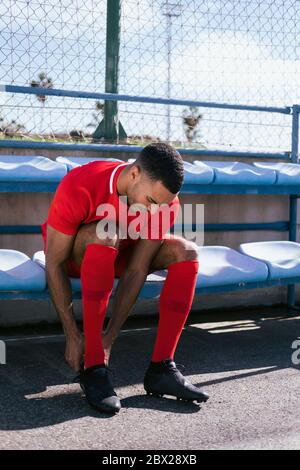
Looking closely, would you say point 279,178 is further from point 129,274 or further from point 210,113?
point 129,274

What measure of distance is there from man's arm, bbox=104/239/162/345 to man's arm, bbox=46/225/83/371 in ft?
0.53

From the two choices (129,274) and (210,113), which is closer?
(129,274)

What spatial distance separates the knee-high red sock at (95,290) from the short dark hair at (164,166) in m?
0.31

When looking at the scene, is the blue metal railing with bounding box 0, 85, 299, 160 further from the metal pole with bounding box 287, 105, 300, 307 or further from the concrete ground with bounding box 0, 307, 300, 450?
the concrete ground with bounding box 0, 307, 300, 450

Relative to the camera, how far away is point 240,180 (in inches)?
150

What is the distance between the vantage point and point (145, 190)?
2.50 meters

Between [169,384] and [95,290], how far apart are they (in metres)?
0.45

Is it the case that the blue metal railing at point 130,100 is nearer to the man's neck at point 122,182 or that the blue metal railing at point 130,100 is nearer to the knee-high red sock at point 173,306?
the man's neck at point 122,182

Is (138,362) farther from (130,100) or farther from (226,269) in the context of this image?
(130,100)

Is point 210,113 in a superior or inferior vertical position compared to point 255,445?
superior

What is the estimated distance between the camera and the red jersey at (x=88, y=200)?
2531 mm

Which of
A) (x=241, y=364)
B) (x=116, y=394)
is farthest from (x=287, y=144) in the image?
(x=116, y=394)

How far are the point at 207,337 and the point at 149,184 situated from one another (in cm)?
136

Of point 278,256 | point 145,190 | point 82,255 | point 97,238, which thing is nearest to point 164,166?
point 145,190
